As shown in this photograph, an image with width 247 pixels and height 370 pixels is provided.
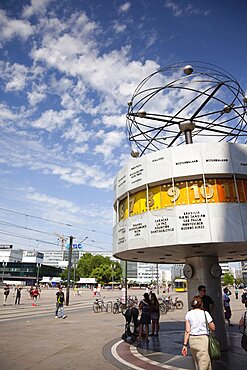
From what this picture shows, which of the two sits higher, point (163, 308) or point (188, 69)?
point (188, 69)

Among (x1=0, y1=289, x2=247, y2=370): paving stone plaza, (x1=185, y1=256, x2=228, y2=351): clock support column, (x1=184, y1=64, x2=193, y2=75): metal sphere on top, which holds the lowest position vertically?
(x1=0, y1=289, x2=247, y2=370): paving stone plaza

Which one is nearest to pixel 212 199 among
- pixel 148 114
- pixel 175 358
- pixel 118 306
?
pixel 148 114

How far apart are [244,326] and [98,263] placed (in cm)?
10808

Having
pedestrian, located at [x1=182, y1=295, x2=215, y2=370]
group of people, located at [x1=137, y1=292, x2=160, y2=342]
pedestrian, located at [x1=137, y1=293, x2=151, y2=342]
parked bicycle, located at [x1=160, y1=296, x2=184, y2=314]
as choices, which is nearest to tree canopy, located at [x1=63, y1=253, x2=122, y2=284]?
parked bicycle, located at [x1=160, y1=296, x2=184, y2=314]

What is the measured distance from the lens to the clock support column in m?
10.3

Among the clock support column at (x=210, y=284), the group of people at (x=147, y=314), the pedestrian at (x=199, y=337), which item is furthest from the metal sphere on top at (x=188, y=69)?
the group of people at (x=147, y=314)

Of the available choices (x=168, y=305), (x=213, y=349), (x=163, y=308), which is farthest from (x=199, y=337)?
(x=168, y=305)

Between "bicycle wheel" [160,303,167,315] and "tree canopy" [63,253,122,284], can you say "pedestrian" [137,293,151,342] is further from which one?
"tree canopy" [63,253,122,284]

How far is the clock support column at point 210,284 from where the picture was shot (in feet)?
33.7

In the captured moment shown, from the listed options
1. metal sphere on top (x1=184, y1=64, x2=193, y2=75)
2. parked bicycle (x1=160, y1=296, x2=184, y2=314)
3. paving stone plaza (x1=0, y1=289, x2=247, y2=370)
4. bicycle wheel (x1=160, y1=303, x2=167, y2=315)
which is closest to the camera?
paving stone plaza (x1=0, y1=289, x2=247, y2=370)

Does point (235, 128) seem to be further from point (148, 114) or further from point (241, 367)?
point (241, 367)

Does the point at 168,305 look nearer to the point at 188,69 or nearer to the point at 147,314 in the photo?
the point at 147,314

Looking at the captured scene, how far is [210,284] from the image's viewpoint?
1047 centimetres

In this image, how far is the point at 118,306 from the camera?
24797mm
